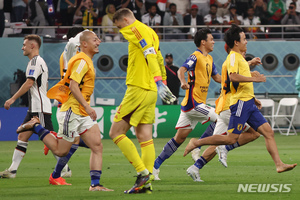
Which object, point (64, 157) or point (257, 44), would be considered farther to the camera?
point (257, 44)

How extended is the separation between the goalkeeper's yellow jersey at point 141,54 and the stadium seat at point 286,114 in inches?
574

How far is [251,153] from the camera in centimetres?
1461

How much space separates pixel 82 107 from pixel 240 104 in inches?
90.5

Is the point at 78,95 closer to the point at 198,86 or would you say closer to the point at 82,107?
the point at 82,107

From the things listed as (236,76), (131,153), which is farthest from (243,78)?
(131,153)

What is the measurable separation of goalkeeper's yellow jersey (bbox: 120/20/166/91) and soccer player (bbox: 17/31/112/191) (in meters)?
0.48

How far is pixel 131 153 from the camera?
7.74 m

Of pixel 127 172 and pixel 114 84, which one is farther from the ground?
pixel 127 172

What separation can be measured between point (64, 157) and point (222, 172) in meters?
2.87

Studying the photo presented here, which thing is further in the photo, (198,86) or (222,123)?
(198,86)

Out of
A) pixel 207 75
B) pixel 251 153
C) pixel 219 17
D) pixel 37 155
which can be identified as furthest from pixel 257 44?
pixel 207 75

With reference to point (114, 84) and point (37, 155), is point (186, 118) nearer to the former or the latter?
point (37, 155)

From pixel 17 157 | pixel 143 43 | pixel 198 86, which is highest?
pixel 143 43

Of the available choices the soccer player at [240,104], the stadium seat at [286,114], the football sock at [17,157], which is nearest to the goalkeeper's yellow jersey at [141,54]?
the soccer player at [240,104]
